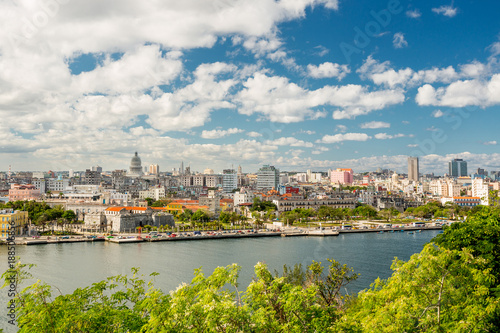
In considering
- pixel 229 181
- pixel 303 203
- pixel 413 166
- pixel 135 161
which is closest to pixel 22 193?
pixel 303 203

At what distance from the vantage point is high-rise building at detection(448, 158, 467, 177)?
9138 centimetres

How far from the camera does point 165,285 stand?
37.5 feet

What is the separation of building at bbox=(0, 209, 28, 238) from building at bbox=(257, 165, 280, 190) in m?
41.4

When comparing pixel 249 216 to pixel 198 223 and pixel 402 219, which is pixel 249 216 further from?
pixel 402 219

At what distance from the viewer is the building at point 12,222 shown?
20.1 metres

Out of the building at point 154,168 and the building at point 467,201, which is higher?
the building at point 154,168

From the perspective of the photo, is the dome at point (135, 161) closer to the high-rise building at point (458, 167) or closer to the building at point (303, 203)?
the building at point (303, 203)

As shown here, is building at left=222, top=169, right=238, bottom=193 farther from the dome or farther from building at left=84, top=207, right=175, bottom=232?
building at left=84, top=207, right=175, bottom=232

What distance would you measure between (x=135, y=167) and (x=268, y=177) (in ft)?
85.7

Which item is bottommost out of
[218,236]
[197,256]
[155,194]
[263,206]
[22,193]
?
[197,256]

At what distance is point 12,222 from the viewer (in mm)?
20297

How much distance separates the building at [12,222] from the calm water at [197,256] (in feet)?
6.35

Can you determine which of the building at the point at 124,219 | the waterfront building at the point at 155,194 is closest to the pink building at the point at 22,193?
the waterfront building at the point at 155,194

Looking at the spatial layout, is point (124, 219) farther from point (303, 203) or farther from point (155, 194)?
point (155, 194)
